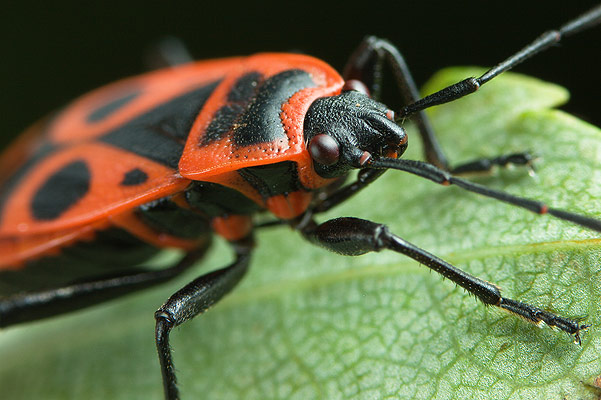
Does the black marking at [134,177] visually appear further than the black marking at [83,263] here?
No

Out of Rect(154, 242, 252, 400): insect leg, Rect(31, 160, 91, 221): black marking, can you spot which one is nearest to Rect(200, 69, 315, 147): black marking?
Rect(154, 242, 252, 400): insect leg

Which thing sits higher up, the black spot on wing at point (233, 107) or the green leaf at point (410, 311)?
the black spot on wing at point (233, 107)

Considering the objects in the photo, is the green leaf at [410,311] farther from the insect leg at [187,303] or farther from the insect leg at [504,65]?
the insect leg at [504,65]

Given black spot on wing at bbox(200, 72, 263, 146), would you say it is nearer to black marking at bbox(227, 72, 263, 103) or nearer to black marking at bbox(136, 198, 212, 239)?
black marking at bbox(227, 72, 263, 103)

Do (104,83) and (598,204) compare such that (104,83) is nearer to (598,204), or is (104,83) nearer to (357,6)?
(357,6)

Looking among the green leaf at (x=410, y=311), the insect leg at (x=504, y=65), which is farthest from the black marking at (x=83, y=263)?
the insect leg at (x=504, y=65)

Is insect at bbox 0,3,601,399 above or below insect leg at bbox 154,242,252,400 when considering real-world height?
above
